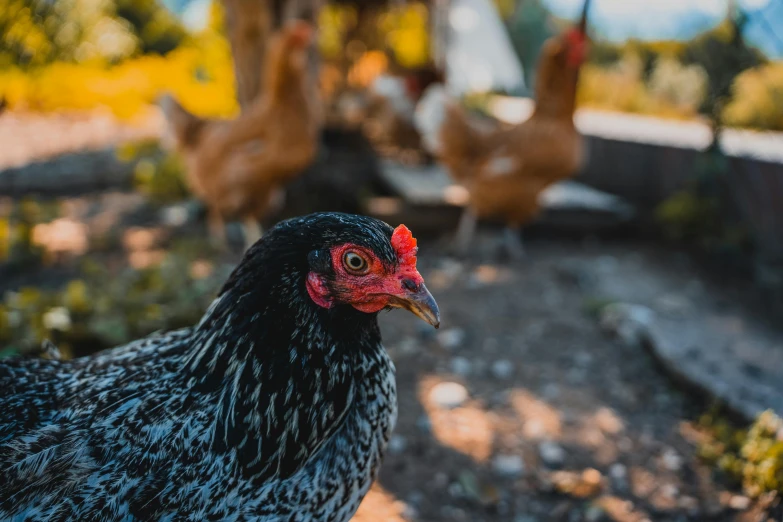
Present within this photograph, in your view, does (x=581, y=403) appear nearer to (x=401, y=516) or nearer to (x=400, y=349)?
(x=400, y=349)

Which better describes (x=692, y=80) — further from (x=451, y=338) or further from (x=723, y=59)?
(x=451, y=338)

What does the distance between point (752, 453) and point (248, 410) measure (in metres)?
2.14

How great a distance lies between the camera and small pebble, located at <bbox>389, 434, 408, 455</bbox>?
97.0 inches

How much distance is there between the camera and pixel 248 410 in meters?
1.34

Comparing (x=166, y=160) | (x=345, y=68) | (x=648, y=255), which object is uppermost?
(x=345, y=68)

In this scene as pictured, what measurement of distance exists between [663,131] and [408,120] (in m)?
3.23

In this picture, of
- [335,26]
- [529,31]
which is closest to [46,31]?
[335,26]

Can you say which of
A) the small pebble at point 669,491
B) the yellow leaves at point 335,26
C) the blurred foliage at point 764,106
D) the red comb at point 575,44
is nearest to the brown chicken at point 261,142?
the red comb at point 575,44

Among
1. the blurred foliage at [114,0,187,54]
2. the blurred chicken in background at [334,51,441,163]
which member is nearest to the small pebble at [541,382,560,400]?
the blurred chicken in background at [334,51,441,163]

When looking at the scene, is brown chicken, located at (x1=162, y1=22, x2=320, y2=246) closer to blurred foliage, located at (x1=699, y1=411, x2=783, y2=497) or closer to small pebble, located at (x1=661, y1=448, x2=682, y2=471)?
small pebble, located at (x1=661, y1=448, x2=682, y2=471)

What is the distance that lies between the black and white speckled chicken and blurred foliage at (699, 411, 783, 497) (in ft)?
5.70

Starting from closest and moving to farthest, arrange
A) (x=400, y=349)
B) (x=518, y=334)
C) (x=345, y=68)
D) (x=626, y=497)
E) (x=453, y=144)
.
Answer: (x=626, y=497)
(x=400, y=349)
(x=518, y=334)
(x=453, y=144)
(x=345, y=68)

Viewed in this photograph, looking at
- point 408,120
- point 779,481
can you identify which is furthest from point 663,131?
point 779,481

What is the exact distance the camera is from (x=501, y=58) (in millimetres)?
13766
